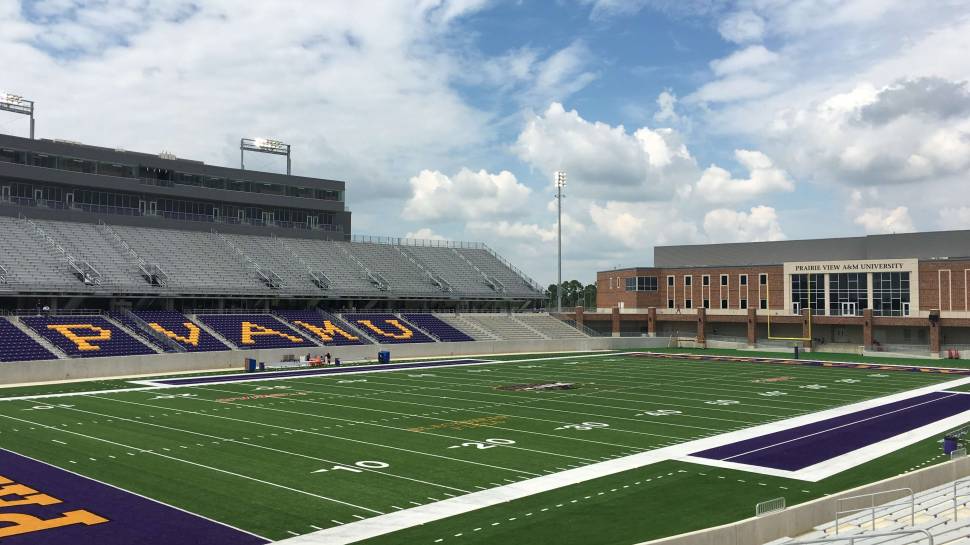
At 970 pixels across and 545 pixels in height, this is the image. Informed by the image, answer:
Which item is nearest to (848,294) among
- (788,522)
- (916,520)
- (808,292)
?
(808,292)

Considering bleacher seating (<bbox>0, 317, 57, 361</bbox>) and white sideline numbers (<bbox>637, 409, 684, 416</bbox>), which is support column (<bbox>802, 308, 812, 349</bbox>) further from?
bleacher seating (<bbox>0, 317, 57, 361</bbox>)

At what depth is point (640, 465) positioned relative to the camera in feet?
72.0

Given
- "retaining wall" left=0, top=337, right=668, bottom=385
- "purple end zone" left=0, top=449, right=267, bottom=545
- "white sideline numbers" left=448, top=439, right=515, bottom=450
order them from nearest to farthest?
"purple end zone" left=0, top=449, right=267, bottom=545 → "white sideline numbers" left=448, top=439, right=515, bottom=450 → "retaining wall" left=0, top=337, right=668, bottom=385

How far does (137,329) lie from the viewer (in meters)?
52.6

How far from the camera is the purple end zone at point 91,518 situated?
49.7 feet

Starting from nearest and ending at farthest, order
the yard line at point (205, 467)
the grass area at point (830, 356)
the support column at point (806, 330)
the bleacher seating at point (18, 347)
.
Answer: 1. the yard line at point (205, 467)
2. the bleacher seating at point (18, 347)
3. the grass area at point (830, 356)
4. the support column at point (806, 330)

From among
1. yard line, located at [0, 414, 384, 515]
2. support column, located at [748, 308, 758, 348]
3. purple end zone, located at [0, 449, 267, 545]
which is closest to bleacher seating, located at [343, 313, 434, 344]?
support column, located at [748, 308, 758, 348]

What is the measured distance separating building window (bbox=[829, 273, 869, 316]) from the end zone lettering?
6611 centimetres

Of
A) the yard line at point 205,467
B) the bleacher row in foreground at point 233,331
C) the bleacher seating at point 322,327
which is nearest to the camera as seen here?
the yard line at point 205,467

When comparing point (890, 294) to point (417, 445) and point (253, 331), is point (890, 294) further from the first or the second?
point (417, 445)

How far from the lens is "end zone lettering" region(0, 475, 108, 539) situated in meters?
15.8

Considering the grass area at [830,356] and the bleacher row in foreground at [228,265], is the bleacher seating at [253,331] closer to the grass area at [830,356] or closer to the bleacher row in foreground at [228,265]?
the bleacher row in foreground at [228,265]

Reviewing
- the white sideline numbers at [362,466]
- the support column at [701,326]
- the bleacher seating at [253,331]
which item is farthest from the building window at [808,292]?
the white sideline numbers at [362,466]

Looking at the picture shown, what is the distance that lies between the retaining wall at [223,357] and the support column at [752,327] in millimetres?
10872
